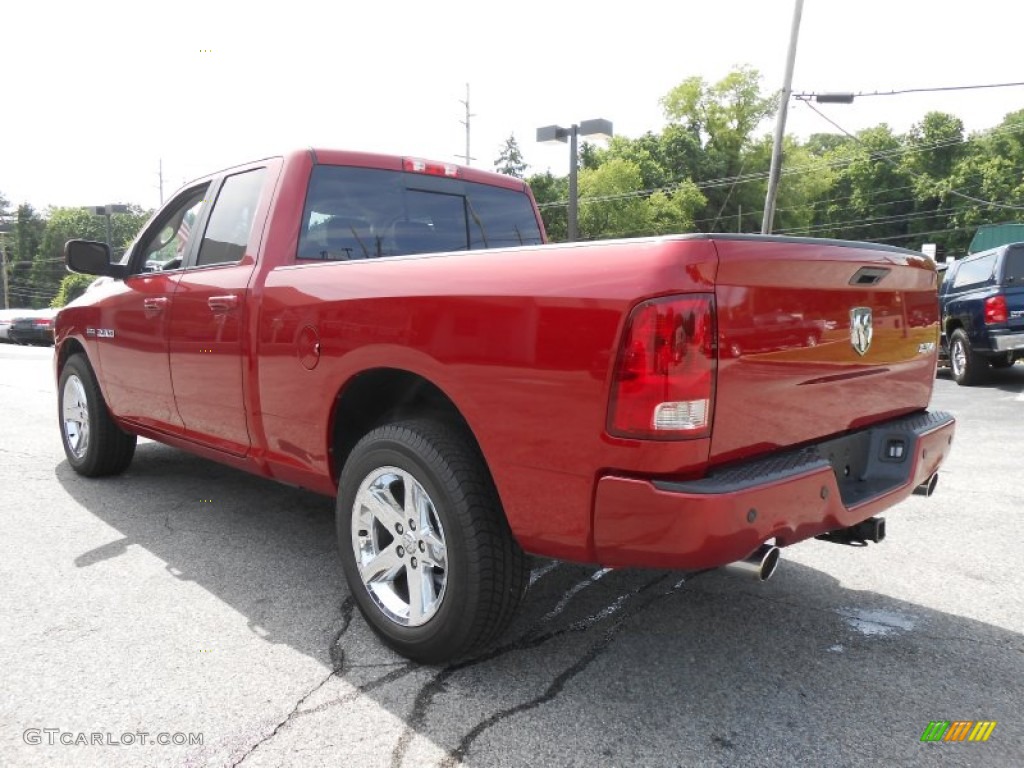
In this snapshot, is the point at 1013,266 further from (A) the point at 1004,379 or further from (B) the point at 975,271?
(A) the point at 1004,379

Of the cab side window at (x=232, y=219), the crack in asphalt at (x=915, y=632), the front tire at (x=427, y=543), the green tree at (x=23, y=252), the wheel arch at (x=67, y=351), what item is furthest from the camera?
the green tree at (x=23, y=252)

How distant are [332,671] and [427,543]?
54cm

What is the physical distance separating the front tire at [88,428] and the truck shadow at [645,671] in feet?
4.29

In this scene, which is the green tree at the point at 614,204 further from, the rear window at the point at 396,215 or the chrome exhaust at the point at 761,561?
the chrome exhaust at the point at 761,561

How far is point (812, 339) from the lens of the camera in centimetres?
235

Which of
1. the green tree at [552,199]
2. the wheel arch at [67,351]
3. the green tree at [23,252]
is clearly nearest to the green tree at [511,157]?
the green tree at [552,199]

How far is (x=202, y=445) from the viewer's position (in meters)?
3.80

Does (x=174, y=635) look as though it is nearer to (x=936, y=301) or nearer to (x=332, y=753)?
(x=332, y=753)

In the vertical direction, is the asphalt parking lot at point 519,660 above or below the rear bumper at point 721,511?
below

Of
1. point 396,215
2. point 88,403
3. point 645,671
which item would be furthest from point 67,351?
point 645,671

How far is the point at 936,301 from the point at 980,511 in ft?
7.07

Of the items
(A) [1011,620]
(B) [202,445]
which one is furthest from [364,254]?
(A) [1011,620]

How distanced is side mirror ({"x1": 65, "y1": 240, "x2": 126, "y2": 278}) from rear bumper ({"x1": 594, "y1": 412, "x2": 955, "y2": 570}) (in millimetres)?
3523
